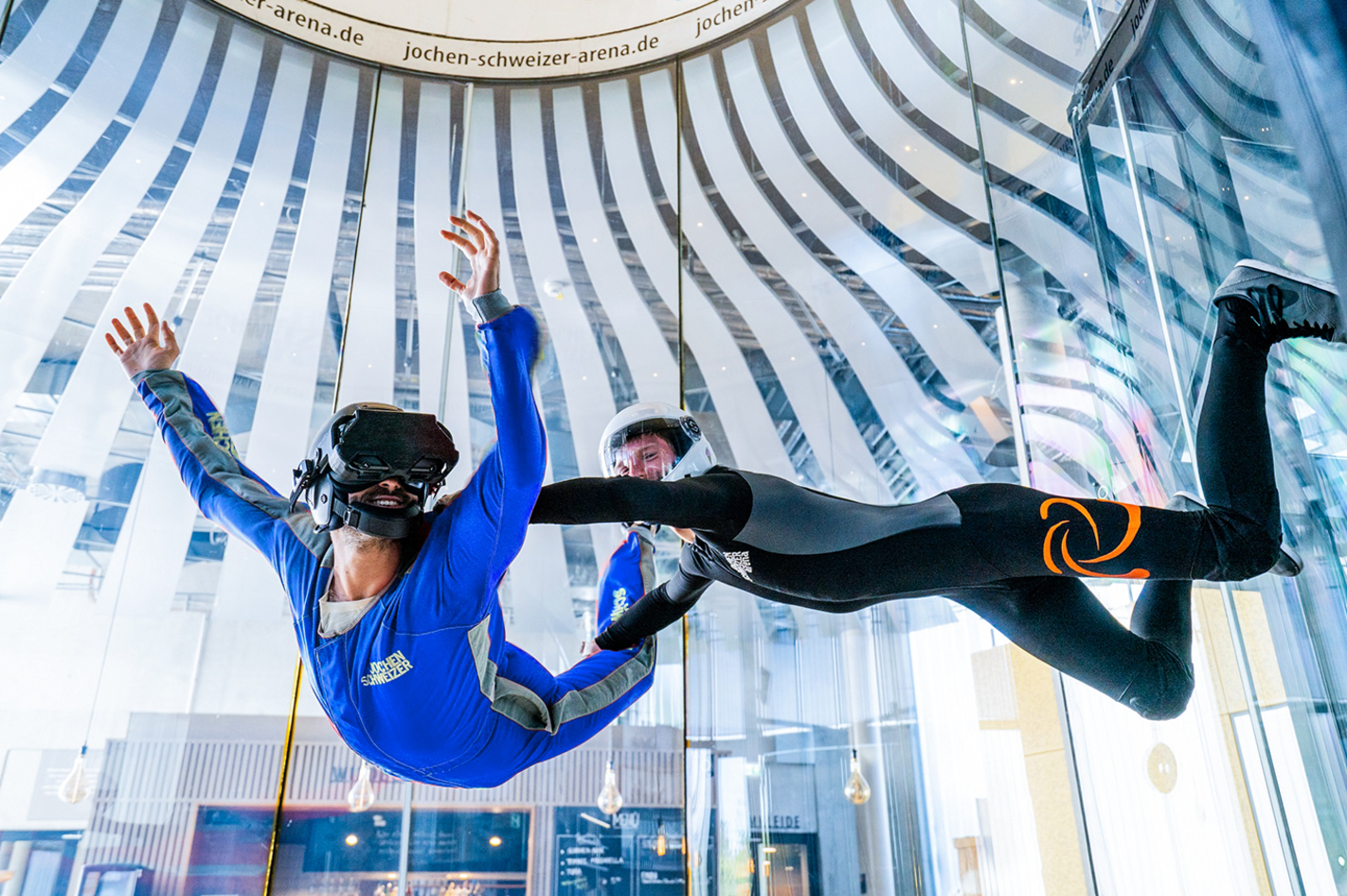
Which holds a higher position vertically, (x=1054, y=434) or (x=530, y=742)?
(x=1054, y=434)

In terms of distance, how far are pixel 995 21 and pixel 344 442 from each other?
3576 millimetres

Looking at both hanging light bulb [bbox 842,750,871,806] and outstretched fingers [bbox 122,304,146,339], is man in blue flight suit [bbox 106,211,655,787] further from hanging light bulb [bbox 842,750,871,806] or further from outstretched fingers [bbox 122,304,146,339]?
hanging light bulb [bbox 842,750,871,806]

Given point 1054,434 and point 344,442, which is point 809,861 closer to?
point 1054,434

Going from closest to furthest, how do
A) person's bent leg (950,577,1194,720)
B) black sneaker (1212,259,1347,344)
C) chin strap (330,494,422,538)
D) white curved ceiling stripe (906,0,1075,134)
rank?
Answer: black sneaker (1212,259,1347,344) < chin strap (330,494,422,538) < person's bent leg (950,577,1194,720) < white curved ceiling stripe (906,0,1075,134)

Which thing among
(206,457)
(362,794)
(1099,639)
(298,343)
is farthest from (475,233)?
(362,794)

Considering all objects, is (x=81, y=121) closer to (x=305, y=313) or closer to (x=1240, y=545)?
(x=305, y=313)

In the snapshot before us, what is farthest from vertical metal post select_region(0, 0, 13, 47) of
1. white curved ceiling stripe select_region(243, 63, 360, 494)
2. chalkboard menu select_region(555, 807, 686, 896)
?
chalkboard menu select_region(555, 807, 686, 896)

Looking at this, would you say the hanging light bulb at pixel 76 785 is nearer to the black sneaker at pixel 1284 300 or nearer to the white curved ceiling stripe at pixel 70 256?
the white curved ceiling stripe at pixel 70 256

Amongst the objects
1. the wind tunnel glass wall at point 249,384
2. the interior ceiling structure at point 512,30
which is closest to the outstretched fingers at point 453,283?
the wind tunnel glass wall at point 249,384

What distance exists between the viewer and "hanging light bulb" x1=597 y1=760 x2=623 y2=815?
157 inches

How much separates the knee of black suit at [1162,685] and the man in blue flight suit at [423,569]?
145cm

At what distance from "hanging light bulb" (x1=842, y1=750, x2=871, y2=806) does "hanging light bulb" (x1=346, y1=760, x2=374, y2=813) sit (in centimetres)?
248

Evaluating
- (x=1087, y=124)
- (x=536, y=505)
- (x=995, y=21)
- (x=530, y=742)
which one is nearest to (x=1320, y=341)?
(x=1087, y=124)

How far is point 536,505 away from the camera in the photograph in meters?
1.65
